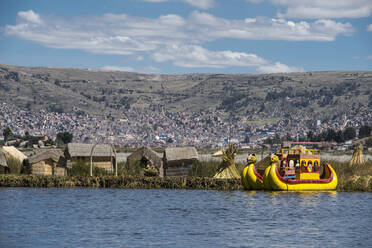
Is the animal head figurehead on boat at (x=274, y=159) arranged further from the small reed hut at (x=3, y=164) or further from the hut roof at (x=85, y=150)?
the small reed hut at (x=3, y=164)

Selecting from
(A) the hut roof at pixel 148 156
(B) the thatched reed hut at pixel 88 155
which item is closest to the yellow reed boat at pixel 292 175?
(A) the hut roof at pixel 148 156

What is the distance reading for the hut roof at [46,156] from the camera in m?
50.1

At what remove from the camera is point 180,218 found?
33062 millimetres

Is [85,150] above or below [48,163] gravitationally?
above

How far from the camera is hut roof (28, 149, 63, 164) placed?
5006 cm

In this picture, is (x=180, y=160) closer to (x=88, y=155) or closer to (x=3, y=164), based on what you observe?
(x=88, y=155)

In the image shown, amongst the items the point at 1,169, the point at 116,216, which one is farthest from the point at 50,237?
the point at 1,169

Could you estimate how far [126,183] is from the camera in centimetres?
4506

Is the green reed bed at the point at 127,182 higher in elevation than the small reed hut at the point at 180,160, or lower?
lower

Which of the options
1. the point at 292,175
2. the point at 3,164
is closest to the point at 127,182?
the point at 292,175

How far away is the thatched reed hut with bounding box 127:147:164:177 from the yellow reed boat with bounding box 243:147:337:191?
29.8ft

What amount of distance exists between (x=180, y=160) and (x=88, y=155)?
268 inches

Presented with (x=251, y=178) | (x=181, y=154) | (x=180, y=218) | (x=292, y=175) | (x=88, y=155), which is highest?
(x=181, y=154)

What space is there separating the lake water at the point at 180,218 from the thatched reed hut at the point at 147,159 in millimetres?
6886
